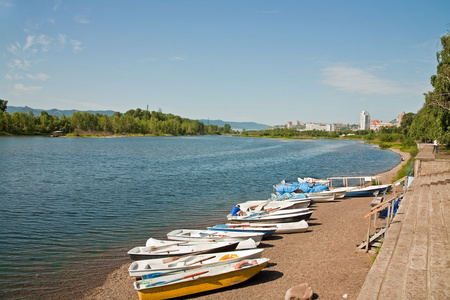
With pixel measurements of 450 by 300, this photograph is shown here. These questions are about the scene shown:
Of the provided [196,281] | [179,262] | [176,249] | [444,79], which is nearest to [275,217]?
[176,249]

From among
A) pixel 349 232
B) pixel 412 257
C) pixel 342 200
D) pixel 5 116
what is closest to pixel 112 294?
pixel 412 257

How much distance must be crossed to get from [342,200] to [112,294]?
2017 centimetres

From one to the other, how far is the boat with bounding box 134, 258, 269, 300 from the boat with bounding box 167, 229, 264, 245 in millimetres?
2924

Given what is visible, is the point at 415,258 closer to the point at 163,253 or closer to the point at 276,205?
the point at 163,253

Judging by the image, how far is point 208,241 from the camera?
14.2 meters

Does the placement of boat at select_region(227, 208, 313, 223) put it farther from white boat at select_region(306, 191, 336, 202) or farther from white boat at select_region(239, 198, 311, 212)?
white boat at select_region(306, 191, 336, 202)

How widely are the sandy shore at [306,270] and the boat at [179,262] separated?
97 cm

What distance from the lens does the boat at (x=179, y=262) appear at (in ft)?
36.6

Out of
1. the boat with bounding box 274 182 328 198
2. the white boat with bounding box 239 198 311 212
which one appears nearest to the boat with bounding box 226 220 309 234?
the white boat with bounding box 239 198 311 212

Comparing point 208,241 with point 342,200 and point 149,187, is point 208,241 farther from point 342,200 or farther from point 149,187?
point 149,187

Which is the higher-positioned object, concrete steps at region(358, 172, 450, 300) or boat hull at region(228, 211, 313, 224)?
concrete steps at region(358, 172, 450, 300)

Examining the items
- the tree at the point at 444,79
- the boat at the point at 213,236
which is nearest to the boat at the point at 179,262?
the boat at the point at 213,236

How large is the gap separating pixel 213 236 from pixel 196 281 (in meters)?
3.97

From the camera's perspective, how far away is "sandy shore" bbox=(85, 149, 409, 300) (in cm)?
1096
